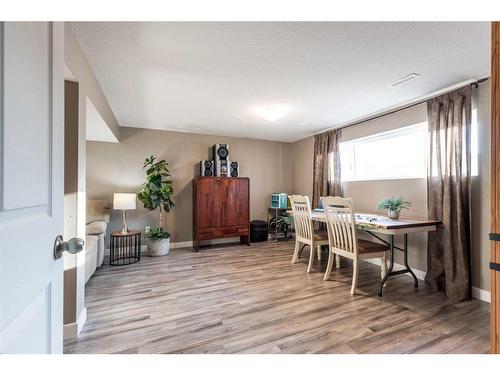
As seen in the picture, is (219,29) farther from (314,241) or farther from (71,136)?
(314,241)

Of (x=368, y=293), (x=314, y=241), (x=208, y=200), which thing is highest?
(x=208, y=200)

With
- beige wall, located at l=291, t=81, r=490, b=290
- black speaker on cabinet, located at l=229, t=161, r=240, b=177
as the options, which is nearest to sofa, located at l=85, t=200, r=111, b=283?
Result: black speaker on cabinet, located at l=229, t=161, r=240, b=177

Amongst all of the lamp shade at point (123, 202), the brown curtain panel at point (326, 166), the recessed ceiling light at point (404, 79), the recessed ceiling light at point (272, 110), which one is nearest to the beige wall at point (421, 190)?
the brown curtain panel at point (326, 166)

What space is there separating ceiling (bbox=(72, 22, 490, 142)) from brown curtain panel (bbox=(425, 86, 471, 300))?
314 mm

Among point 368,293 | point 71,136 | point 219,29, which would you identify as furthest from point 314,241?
point 71,136

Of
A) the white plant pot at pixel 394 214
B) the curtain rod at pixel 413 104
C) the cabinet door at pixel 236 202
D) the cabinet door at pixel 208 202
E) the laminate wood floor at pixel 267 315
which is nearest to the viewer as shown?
the laminate wood floor at pixel 267 315

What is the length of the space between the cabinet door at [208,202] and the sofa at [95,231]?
1455mm

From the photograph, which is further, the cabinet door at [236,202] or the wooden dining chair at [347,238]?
the cabinet door at [236,202]

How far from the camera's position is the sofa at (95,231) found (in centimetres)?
286

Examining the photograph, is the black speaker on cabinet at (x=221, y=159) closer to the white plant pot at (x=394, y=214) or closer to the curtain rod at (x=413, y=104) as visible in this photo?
the curtain rod at (x=413, y=104)

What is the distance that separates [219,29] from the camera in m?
1.62

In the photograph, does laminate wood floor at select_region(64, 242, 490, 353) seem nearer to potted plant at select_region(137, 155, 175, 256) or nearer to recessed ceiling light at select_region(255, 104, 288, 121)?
potted plant at select_region(137, 155, 175, 256)

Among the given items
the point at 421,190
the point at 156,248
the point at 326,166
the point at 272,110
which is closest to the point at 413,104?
the point at 421,190

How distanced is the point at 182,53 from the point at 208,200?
2.72 meters
